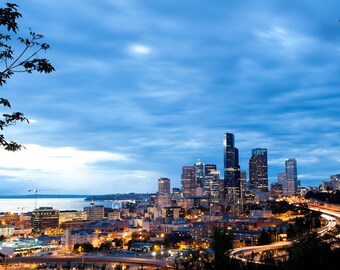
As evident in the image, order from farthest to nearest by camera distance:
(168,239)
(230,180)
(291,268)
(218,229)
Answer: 1. (230,180)
2. (168,239)
3. (218,229)
4. (291,268)

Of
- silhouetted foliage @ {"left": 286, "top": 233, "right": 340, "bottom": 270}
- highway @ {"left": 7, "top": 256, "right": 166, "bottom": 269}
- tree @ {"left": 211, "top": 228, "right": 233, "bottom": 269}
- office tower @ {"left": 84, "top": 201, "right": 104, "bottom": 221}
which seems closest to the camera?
silhouetted foliage @ {"left": 286, "top": 233, "right": 340, "bottom": 270}

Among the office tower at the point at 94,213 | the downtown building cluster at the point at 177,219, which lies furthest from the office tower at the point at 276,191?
the office tower at the point at 94,213

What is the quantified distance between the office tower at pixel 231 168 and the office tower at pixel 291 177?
2792 cm

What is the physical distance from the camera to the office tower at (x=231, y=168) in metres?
154

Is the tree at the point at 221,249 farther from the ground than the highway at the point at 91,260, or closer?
farther from the ground

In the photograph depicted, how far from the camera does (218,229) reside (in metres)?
14.2

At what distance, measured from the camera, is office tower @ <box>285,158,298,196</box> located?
177m

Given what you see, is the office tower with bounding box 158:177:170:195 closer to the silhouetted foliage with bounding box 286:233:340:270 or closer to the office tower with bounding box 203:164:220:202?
the office tower with bounding box 203:164:220:202

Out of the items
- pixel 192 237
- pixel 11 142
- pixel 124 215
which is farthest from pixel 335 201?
pixel 11 142

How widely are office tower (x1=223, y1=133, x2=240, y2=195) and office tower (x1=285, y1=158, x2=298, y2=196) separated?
2792 cm

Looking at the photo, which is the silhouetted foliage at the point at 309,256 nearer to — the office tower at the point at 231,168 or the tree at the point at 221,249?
the tree at the point at 221,249

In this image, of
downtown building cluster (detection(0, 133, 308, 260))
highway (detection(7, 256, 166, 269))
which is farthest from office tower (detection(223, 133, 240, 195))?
highway (detection(7, 256, 166, 269))

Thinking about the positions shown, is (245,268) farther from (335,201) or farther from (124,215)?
(124,215)

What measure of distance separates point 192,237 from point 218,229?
Answer: 42.3 metres
